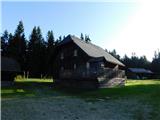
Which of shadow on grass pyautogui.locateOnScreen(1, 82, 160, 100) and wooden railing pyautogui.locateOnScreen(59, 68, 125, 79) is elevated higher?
wooden railing pyautogui.locateOnScreen(59, 68, 125, 79)

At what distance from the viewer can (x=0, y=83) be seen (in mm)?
42125

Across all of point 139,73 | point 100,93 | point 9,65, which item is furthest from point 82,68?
point 139,73

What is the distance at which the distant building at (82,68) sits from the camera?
39531 millimetres

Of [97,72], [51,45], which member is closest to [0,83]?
[97,72]

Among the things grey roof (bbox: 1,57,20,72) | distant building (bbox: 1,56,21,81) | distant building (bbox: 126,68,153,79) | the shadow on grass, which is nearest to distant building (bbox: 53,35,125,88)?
the shadow on grass

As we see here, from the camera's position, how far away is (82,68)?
43.1m

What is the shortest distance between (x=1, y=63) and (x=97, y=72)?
17.5 m

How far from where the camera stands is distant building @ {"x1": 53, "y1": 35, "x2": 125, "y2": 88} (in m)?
39.5

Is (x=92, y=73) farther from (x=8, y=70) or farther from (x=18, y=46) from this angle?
(x=18, y=46)

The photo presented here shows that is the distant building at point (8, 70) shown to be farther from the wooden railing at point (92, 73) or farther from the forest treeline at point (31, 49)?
the forest treeline at point (31, 49)

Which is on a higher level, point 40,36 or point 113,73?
point 40,36

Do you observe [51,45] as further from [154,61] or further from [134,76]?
[154,61]

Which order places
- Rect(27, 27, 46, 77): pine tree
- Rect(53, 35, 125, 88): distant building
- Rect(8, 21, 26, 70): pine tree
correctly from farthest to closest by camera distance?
1. Rect(8, 21, 26, 70): pine tree
2. Rect(27, 27, 46, 77): pine tree
3. Rect(53, 35, 125, 88): distant building

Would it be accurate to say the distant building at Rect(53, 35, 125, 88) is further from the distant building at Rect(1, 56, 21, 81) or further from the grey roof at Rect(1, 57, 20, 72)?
the distant building at Rect(1, 56, 21, 81)
